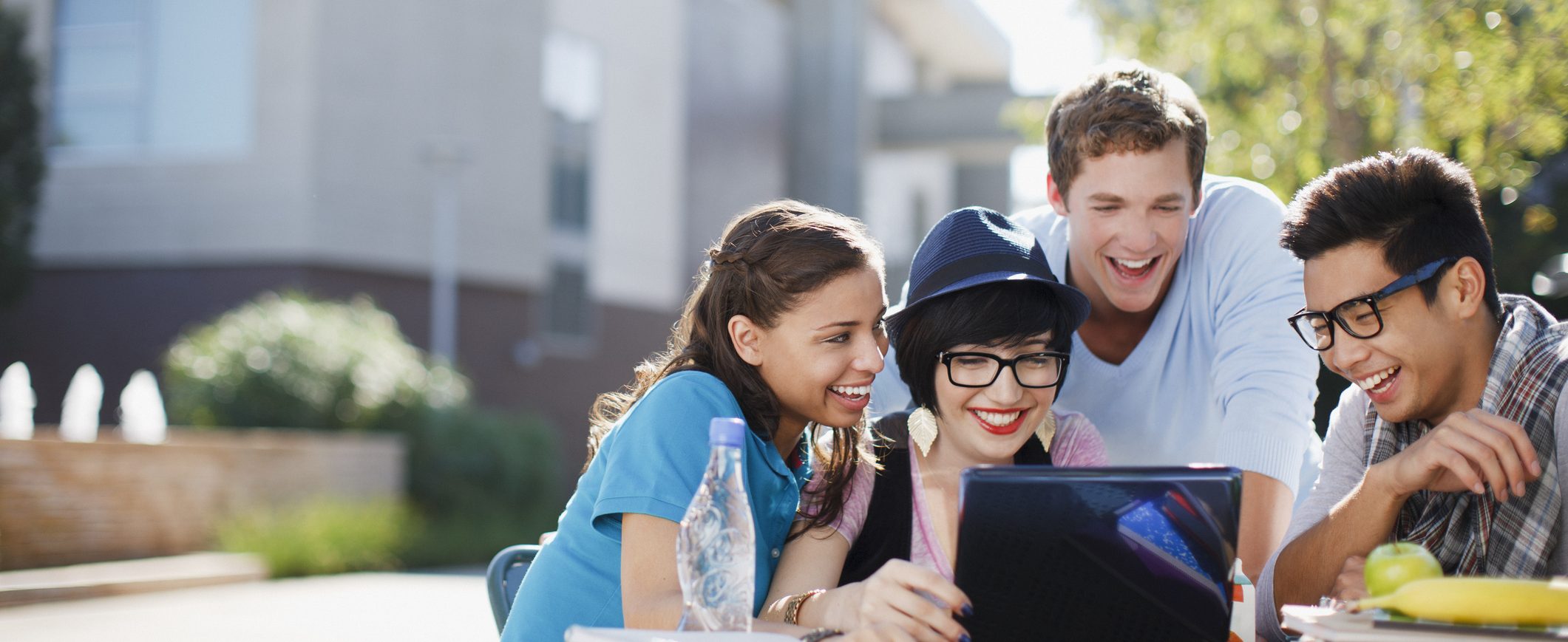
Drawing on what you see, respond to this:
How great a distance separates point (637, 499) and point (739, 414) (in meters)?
0.25

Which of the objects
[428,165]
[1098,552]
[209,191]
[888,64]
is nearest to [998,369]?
[1098,552]

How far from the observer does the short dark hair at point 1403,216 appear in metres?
2.25

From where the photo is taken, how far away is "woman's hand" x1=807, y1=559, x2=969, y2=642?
182 cm

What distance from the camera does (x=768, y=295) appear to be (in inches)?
100.0

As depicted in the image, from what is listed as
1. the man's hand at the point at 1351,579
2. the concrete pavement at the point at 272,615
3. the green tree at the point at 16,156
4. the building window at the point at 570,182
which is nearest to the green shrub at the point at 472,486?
the concrete pavement at the point at 272,615

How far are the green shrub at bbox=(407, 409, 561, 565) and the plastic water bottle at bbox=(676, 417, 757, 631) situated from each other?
39.0ft

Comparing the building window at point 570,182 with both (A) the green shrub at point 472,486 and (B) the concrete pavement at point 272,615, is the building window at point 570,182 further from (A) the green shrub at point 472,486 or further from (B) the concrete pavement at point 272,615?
(B) the concrete pavement at point 272,615

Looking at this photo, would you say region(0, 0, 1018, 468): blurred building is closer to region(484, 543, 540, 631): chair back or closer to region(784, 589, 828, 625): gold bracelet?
region(484, 543, 540, 631): chair back

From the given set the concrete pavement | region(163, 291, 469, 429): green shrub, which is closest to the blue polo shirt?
the concrete pavement

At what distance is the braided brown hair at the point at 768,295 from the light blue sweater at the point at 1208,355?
1.93 feet

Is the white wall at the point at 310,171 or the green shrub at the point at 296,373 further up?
the white wall at the point at 310,171

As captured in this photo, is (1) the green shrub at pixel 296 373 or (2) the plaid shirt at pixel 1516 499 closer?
(2) the plaid shirt at pixel 1516 499

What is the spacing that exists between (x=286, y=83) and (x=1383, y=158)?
613 inches

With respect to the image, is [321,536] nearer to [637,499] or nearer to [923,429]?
[923,429]
